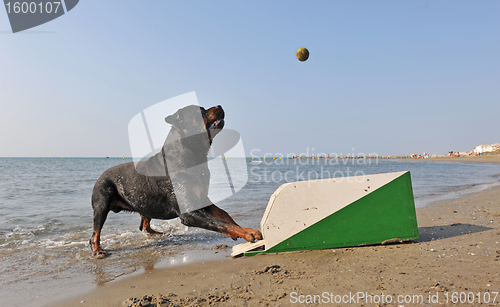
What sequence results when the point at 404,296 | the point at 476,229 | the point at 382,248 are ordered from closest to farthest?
the point at 404,296, the point at 382,248, the point at 476,229

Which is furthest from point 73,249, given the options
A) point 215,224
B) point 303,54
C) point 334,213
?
point 303,54

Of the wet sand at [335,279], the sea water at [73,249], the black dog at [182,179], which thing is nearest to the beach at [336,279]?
the wet sand at [335,279]

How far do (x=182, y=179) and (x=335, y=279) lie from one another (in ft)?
6.88

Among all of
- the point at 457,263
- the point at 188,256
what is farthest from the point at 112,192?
the point at 457,263

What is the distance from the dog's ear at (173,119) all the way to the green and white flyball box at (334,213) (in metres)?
1.62

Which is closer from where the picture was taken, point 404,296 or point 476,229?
point 404,296

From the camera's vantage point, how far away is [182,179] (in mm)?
3576

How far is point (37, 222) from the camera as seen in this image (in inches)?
235

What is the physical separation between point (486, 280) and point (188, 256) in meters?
3.06

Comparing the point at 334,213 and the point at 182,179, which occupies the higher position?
the point at 182,179

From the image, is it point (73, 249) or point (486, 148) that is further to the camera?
point (486, 148)

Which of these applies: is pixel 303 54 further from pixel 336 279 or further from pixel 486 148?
pixel 486 148

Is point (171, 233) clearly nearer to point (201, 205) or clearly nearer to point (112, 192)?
point (112, 192)

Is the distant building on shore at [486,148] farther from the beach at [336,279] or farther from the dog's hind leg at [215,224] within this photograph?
the dog's hind leg at [215,224]
